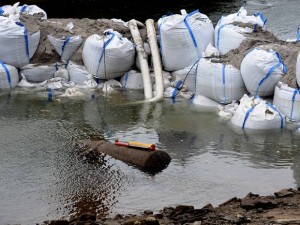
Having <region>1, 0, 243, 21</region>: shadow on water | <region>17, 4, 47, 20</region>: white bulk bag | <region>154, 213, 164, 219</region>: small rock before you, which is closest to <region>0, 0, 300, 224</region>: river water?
<region>154, 213, 164, 219</region>: small rock

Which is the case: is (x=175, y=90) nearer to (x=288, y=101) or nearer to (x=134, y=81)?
(x=134, y=81)

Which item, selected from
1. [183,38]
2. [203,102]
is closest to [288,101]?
[203,102]

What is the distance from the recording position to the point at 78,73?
28.7ft

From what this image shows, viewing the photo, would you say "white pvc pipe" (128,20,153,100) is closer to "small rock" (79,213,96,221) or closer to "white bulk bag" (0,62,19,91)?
"white bulk bag" (0,62,19,91)

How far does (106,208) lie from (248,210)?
46.4 inches

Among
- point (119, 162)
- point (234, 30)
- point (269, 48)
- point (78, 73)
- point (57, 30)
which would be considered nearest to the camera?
point (119, 162)

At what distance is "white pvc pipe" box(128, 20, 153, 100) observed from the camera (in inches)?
328

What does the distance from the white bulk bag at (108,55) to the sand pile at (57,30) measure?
12.5 inches

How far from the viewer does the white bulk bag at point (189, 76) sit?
834cm

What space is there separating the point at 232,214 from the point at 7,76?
4631 millimetres

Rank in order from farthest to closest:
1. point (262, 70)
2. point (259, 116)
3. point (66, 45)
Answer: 1. point (66, 45)
2. point (262, 70)
3. point (259, 116)

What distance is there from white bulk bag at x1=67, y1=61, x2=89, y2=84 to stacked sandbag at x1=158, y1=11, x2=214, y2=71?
3.49 ft

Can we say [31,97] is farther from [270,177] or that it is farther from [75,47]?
[270,177]

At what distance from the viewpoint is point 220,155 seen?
652 centimetres
